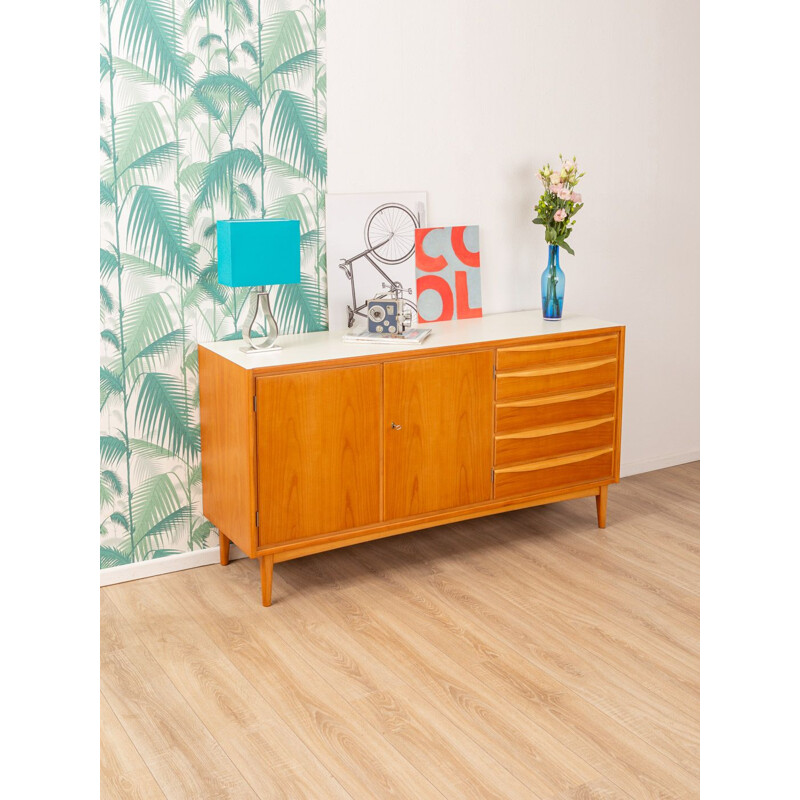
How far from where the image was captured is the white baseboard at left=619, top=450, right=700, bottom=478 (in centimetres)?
438

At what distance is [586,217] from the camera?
4.00 meters

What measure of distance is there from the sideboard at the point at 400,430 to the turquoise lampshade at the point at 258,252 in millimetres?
258

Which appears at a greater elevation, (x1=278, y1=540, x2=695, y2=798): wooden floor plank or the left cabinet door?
the left cabinet door

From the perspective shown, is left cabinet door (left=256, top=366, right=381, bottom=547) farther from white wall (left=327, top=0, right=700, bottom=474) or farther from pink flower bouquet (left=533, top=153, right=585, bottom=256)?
pink flower bouquet (left=533, top=153, right=585, bottom=256)

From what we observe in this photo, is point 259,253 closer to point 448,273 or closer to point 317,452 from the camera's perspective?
point 317,452

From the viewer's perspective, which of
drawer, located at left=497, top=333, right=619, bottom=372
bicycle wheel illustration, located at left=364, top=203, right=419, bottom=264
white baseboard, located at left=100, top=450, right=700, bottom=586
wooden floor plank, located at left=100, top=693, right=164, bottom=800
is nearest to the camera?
wooden floor plank, located at left=100, top=693, right=164, bottom=800

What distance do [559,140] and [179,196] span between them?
1.68 metres

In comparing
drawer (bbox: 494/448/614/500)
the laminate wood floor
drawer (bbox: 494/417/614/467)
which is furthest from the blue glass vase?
the laminate wood floor

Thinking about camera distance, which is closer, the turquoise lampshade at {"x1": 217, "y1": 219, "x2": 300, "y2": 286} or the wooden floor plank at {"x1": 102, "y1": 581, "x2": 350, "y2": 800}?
the wooden floor plank at {"x1": 102, "y1": 581, "x2": 350, "y2": 800}

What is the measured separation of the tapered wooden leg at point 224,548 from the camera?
3.31 metres

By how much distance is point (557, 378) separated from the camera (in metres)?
3.46

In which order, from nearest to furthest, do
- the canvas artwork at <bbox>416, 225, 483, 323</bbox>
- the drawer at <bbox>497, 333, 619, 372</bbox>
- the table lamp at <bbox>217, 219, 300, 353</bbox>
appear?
the table lamp at <bbox>217, 219, 300, 353</bbox>, the drawer at <bbox>497, 333, 619, 372</bbox>, the canvas artwork at <bbox>416, 225, 483, 323</bbox>
